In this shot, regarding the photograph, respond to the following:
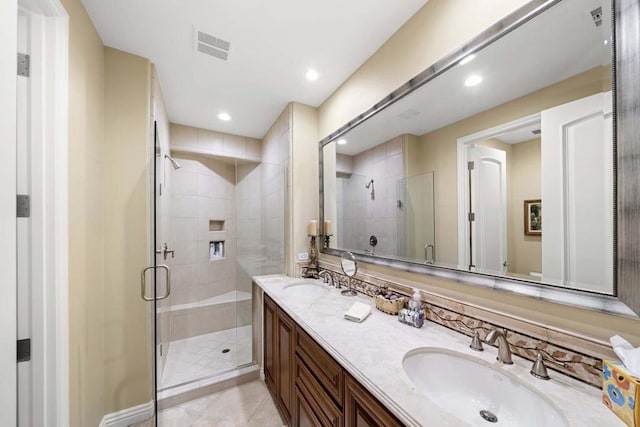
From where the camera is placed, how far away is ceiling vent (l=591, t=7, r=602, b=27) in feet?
2.40

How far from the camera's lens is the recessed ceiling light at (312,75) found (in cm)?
191

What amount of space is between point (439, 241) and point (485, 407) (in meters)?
0.68

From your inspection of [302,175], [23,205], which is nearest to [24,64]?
[23,205]

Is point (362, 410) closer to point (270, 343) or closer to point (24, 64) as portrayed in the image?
point (270, 343)

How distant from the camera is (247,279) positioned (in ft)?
8.22

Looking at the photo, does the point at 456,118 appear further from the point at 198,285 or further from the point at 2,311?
the point at 198,285

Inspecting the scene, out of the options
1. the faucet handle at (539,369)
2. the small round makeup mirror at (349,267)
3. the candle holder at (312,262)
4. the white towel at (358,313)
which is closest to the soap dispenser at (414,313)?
the white towel at (358,313)

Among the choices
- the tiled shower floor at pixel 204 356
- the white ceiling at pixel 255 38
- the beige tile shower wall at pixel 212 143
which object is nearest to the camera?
the white ceiling at pixel 255 38

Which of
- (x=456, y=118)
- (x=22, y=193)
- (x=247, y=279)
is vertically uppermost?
(x=456, y=118)

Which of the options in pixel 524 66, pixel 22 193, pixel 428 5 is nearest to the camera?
pixel 524 66

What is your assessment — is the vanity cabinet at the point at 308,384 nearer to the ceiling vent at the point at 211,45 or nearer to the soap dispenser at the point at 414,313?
the soap dispenser at the point at 414,313

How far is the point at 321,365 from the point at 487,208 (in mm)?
1049

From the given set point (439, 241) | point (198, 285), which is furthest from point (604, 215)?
point (198, 285)

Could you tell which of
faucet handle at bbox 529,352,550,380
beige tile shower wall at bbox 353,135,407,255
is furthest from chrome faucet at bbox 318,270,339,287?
faucet handle at bbox 529,352,550,380
